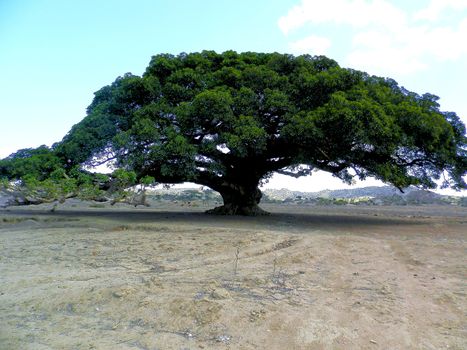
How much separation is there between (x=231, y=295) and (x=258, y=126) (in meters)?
10.2

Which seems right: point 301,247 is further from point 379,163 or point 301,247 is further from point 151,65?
point 151,65

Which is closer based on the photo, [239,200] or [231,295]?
[231,295]

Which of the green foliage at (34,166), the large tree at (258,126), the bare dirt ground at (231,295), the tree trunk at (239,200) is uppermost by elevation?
the large tree at (258,126)

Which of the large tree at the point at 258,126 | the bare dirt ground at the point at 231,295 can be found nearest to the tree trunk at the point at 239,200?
the large tree at the point at 258,126

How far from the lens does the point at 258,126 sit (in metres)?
14.8

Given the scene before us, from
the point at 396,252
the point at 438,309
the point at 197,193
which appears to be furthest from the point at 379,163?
the point at 197,193

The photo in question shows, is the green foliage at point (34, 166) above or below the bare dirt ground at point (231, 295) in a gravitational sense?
above

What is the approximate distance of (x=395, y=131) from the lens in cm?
1343

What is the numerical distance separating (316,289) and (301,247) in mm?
3353

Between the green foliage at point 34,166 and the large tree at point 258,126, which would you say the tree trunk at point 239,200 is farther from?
the green foliage at point 34,166

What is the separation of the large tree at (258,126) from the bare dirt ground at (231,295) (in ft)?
17.5

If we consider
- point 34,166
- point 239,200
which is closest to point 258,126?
point 239,200

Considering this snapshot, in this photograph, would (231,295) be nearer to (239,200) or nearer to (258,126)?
(258,126)

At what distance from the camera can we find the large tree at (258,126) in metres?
13.9
